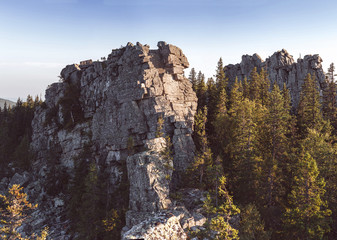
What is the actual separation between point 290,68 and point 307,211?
51.8 m

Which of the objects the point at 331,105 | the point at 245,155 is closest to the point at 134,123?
the point at 245,155

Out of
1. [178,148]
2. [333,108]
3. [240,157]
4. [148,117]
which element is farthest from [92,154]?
[333,108]

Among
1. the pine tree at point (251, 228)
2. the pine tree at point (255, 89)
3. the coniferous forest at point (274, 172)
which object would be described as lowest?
the pine tree at point (251, 228)

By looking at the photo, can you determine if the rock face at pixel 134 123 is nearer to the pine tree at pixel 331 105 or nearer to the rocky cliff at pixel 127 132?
the rocky cliff at pixel 127 132

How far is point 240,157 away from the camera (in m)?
30.8

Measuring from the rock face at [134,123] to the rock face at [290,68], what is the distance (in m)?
34.5

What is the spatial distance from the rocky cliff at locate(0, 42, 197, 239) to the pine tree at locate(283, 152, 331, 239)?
1230 cm

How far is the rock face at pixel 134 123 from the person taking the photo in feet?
98.7

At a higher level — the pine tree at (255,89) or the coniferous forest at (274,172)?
the pine tree at (255,89)

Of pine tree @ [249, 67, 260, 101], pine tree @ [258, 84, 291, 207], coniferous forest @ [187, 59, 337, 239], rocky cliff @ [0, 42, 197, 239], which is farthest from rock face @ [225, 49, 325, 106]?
rocky cliff @ [0, 42, 197, 239]

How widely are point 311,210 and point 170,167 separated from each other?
709 inches

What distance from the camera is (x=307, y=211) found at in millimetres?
21469

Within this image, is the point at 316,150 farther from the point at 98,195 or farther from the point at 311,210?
the point at 98,195

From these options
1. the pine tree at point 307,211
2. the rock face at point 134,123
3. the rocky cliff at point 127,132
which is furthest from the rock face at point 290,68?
the pine tree at point 307,211
